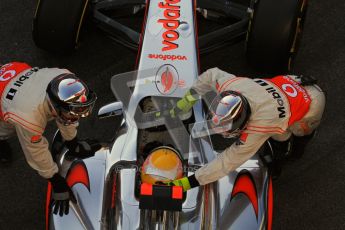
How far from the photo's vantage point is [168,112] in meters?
3.20

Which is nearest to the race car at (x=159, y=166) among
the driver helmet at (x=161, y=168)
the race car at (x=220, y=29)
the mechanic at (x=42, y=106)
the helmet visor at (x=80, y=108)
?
the driver helmet at (x=161, y=168)

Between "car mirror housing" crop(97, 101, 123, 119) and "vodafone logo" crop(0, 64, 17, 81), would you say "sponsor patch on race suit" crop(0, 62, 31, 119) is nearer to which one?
"vodafone logo" crop(0, 64, 17, 81)

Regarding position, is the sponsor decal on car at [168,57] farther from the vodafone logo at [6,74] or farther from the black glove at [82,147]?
the vodafone logo at [6,74]

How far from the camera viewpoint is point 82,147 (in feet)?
10.9

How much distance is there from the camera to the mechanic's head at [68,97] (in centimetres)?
269

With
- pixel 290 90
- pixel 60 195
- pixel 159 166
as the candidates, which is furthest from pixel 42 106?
pixel 290 90

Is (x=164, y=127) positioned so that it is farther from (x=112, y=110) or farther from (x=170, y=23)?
(x=170, y=23)

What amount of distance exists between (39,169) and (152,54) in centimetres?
103

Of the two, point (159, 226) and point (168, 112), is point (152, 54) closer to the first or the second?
point (168, 112)

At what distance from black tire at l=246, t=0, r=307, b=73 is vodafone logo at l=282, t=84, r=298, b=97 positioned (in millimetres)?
597

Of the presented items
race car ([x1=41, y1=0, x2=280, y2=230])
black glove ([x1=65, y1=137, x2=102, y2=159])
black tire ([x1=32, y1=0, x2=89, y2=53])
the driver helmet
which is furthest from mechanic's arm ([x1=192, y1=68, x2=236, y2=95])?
black tire ([x1=32, y1=0, x2=89, y2=53])

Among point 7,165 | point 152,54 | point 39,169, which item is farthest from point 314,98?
point 7,165

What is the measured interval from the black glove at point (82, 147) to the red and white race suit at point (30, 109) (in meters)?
0.20

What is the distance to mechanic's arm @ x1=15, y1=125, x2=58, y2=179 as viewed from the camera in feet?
9.21
